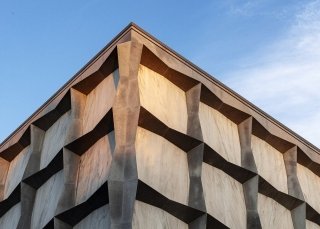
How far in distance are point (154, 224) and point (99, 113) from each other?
4.85m

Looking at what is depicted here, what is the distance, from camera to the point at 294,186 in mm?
27031

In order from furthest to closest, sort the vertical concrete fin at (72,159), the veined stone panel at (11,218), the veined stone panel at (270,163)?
the veined stone panel at (270,163)
the veined stone panel at (11,218)
the vertical concrete fin at (72,159)

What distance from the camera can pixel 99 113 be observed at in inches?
898

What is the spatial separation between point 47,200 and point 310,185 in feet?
39.8

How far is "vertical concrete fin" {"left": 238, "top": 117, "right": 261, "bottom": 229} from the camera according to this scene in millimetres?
23812

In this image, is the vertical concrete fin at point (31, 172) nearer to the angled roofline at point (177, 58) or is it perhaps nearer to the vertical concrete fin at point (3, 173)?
the angled roofline at point (177, 58)

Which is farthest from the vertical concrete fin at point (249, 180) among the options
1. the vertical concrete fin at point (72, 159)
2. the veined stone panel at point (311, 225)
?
the vertical concrete fin at point (72, 159)

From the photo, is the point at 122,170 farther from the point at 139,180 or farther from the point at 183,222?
the point at 183,222

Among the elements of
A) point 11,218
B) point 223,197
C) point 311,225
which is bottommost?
point 223,197

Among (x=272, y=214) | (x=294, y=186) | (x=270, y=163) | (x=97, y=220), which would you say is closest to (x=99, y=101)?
(x=97, y=220)

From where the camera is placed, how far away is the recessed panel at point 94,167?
2087 centimetres

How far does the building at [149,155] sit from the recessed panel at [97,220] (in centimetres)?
4

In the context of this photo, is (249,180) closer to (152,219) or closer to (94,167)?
(152,219)

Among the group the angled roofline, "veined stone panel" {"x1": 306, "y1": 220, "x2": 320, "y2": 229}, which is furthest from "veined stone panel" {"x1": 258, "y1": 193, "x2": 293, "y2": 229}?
the angled roofline
